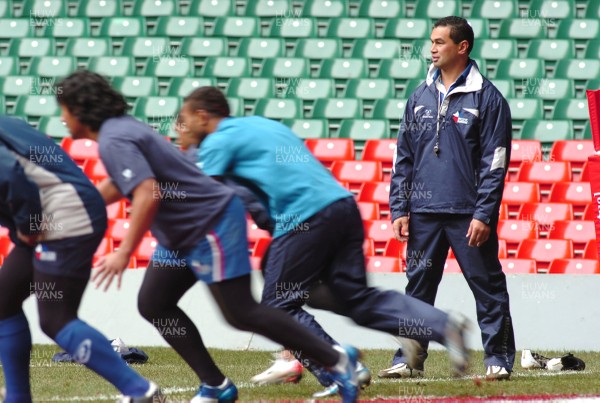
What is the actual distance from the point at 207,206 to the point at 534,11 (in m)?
11.1

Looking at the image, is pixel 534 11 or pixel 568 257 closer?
pixel 568 257

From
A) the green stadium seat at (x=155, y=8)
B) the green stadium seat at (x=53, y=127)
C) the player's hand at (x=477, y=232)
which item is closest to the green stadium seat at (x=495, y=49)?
the green stadium seat at (x=155, y=8)

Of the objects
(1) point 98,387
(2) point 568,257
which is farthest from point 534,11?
(1) point 98,387

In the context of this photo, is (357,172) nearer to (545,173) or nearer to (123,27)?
(545,173)

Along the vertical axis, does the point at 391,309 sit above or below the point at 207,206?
below

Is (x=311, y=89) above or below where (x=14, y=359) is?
above

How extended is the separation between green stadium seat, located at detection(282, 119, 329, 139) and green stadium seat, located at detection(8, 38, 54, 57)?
3886 millimetres

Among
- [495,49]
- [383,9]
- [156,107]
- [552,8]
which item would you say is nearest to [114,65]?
[156,107]

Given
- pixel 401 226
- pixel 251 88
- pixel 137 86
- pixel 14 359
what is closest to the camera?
pixel 14 359

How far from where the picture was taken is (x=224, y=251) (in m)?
4.34

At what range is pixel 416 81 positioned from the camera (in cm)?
1368

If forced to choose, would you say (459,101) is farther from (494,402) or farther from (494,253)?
(494,402)

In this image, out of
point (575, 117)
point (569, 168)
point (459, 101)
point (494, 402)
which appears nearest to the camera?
point (494, 402)

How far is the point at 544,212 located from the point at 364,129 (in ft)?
8.84
